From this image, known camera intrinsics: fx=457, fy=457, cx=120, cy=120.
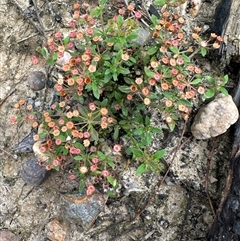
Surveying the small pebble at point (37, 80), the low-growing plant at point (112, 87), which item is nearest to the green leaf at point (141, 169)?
the low-growing plant at point (112, 87)

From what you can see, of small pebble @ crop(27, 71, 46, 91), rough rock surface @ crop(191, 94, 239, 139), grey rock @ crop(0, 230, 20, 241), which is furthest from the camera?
small pebble @ crop(27, 71, 46, 91)

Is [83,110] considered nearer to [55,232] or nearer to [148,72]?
[148,72]

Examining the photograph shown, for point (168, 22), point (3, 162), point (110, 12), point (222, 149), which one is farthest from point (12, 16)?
point (222, 149)

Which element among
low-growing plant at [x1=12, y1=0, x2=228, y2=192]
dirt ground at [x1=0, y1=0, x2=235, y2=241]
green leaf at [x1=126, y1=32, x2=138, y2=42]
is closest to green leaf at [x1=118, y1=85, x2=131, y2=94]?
low-growing plant at [x1=12, y1=0, x2=228, y2=192]

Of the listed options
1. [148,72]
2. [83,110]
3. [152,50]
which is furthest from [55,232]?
[152,50]

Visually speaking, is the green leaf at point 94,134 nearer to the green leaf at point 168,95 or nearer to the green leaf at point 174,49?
the green leaf at point 168,95

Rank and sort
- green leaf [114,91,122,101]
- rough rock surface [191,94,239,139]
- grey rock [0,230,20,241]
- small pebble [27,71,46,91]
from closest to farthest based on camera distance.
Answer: green leaf [114,91,122,101] → rough rock surface [191,94,239,139] → grey rock [0,230,20,241] → small pebble [27,71,46,91]

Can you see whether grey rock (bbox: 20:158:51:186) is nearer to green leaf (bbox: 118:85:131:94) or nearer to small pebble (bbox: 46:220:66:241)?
small pebble (bbox: 46:220:66:241)
